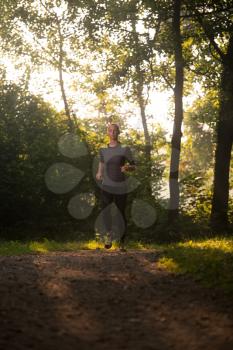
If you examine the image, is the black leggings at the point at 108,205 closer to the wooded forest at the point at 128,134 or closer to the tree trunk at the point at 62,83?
the wooded forest at the point at 128,134

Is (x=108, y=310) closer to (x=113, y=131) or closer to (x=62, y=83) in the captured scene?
(x=113, y=131)

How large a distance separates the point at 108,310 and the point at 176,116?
34.3 ft

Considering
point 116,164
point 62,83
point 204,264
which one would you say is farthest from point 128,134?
point 204,264

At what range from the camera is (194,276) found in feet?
19.2

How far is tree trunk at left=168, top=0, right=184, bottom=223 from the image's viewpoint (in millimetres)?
13477

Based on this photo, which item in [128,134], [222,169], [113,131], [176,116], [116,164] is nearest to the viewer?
[113,131]

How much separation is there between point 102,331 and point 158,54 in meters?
11.2

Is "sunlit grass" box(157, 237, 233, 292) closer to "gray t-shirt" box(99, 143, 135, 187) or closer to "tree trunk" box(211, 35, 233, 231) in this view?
"gray t-shirt" box(99, 143, 135, 187)

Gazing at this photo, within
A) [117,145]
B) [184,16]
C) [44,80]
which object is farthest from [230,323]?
[44,80]

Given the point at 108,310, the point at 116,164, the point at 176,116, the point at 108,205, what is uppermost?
the point at 176,116

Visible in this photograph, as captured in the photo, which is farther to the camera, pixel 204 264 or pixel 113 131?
pixel 113 131

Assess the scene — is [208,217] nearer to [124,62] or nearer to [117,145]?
[124,62]

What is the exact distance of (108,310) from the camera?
448 cm

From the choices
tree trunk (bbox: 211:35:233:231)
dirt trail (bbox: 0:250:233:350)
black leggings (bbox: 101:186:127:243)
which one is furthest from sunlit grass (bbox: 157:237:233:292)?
tree trunk (bbox: 211:35:233:231)
